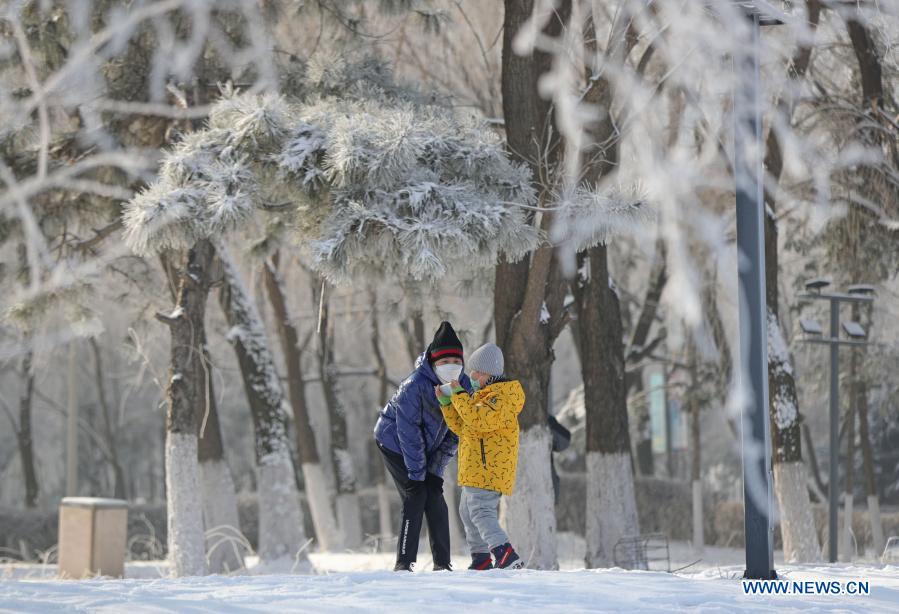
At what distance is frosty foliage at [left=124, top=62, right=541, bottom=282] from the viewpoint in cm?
911

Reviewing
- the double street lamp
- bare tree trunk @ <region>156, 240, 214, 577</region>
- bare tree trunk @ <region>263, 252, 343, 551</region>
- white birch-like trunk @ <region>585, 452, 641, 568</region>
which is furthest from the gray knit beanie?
bare tree trunk @ <region>263, 252, 343, 551</region>

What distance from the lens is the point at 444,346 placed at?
772 centimetres

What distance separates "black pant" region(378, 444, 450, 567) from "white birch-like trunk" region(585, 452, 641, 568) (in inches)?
229

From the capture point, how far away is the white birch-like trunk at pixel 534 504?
36.1ft

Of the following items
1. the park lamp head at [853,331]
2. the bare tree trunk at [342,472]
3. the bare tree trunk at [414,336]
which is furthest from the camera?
the bare tree trunk at [342,472]

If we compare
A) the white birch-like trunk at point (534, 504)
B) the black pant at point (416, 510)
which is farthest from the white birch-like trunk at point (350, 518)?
the black pant at point (416, 510)

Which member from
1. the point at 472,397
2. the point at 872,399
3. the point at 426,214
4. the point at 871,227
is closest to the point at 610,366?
the point at 871,227

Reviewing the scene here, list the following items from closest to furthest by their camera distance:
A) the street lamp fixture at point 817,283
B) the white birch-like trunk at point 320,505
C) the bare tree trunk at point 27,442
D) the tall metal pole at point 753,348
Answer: the tall metal pole at point 753,348, the street lamp fixture at point 817,283, the white birch-like trunk at point 320,505, the bare tree trunk at point 27,442

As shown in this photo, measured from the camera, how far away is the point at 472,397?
7.60 metres

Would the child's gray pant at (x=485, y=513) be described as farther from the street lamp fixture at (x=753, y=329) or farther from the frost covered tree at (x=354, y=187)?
the frost covered tree at (x=354, y=187)

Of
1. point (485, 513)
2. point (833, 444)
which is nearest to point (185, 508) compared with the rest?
point (485, 513)

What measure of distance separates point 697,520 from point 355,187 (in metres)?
15.6

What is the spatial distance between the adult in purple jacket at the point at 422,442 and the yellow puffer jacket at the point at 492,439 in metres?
0.18

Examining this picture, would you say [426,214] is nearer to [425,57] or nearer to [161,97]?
[161,97]
